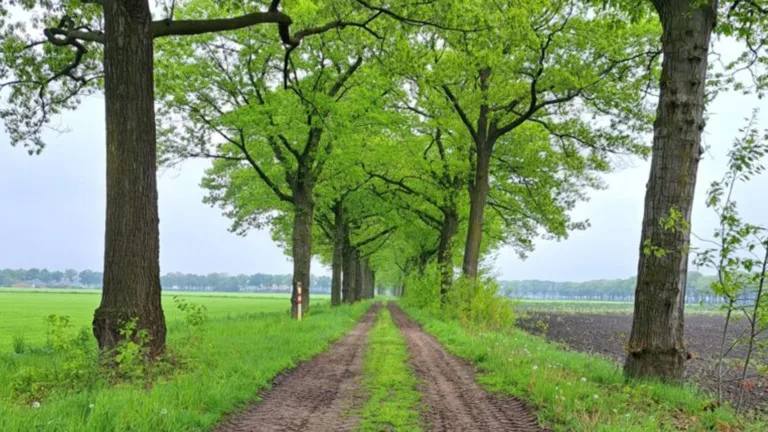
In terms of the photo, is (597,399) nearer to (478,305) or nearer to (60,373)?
(60,373)

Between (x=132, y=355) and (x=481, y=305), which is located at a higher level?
(x=132, y=355)

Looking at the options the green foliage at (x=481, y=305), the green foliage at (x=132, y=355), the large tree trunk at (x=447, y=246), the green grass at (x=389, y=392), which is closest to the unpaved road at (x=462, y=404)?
the green grass at (x=389, y=392)

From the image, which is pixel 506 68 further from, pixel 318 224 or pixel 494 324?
pixel 318 224

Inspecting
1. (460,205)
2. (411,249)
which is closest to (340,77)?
(460,205)

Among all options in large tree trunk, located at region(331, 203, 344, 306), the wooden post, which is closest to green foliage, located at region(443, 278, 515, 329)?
the wooden post

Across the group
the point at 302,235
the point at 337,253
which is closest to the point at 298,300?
the point at 302,235

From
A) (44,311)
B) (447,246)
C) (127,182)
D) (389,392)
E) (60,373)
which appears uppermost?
(127,182)

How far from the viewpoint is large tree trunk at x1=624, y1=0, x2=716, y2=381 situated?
22.7 ft

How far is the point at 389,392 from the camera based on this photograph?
664 cm

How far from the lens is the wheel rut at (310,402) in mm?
5109

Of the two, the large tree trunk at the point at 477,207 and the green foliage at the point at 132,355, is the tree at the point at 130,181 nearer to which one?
the green foliage at the point at 132,355

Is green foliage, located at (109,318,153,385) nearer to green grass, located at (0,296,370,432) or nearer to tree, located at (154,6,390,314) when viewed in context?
green grass, located at (0,296,370,432)

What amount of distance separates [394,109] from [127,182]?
53.4 ft

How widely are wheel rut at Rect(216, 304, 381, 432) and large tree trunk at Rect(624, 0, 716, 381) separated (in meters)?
4.09
